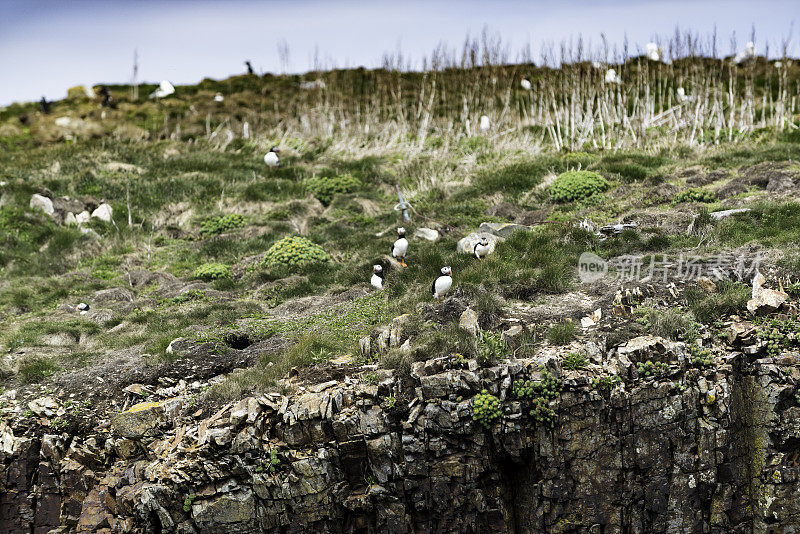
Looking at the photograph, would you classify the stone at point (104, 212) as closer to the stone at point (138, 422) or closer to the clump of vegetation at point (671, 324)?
the stone at point (138, 422)

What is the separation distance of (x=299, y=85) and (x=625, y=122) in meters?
12.8

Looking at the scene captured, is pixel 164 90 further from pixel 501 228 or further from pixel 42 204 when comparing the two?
pixel 501 228

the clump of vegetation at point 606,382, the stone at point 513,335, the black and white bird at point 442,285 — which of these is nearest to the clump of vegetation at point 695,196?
the black and white bird at point 442,285

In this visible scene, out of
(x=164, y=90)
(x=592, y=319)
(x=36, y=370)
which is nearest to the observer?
(x=592, y=319)

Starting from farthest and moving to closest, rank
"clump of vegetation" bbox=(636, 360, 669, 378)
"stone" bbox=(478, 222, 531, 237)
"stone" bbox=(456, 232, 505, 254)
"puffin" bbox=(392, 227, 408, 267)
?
"stone" bbox=(478, 222, 531, 237) → "stone" bbox=(456, 232, 505, 254) → "puffin" bbox=(392, 227, 408, 267) → "clump of vegetation" bbox=(636, 360, 669, 378)

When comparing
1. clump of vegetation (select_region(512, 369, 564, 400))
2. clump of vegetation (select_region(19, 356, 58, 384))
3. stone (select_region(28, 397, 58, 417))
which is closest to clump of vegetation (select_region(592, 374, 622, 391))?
clump of vegetation (select_region(512, 369, 564, 400))

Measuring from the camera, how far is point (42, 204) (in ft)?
56.7

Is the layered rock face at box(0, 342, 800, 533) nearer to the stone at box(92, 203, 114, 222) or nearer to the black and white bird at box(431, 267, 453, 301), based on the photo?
the black and white bird at box(431, 267, 453, 301)

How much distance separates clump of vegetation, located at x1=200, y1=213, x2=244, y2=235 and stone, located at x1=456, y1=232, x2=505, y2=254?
610 centimetres

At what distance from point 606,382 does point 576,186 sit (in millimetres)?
8170

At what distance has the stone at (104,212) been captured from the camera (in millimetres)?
17250

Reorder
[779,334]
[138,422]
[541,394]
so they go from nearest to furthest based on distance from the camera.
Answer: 1. [541,394]
2. [779,334]
3. [138,422]

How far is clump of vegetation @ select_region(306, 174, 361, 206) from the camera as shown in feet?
59.0

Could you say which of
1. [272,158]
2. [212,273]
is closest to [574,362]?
[212,273]
